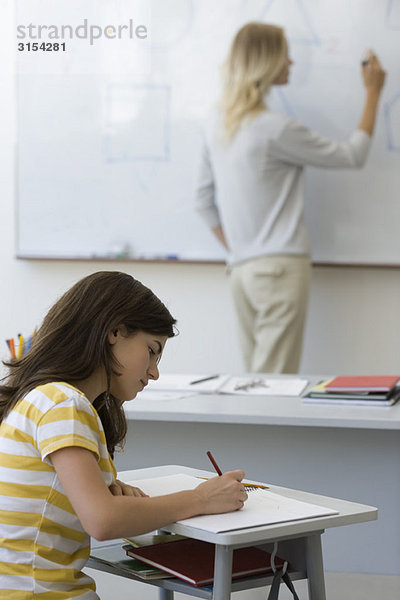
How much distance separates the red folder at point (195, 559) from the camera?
134 cm

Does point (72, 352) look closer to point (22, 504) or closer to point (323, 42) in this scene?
point (22, 504)

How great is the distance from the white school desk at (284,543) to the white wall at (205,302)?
8.39 feet

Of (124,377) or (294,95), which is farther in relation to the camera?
(294,95)

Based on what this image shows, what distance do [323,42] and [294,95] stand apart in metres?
0.26

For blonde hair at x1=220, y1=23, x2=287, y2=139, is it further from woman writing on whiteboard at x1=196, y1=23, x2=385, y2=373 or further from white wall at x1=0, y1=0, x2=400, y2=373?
white wall at x1=0, y1=0, x2=400, y2=373

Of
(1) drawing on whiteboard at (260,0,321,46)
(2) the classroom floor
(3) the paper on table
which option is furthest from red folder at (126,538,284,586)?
(1) drawing on whiteboard at (260,0,321,46)

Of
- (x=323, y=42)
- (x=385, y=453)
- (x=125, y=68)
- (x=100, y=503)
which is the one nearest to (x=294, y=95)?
(x=323, y=42)

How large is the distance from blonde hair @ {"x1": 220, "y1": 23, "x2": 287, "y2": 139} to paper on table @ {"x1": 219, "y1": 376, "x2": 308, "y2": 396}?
4.43 feet

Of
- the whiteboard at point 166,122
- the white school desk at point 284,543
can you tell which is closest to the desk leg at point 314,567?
the white school desk at point 284,543

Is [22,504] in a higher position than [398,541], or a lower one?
higher

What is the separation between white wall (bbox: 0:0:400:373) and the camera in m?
4.03

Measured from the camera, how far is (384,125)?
3.93 metres

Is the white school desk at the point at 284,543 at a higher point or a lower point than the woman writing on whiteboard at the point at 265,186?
lower

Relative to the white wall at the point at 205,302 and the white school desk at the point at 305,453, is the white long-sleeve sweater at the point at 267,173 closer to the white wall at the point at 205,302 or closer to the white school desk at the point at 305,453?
the white wall at the point at 205,302
